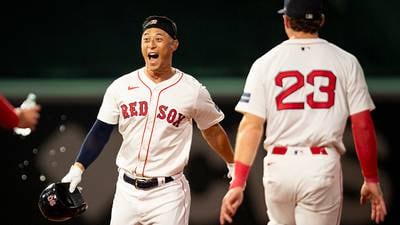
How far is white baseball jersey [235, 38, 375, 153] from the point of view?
181 inches

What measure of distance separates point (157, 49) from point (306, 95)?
53.4 inches

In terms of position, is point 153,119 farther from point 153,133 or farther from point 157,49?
point 157,49

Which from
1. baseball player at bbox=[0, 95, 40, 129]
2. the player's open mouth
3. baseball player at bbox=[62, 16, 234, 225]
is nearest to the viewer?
baseball player at bbox=[0, 95, 40, 129]

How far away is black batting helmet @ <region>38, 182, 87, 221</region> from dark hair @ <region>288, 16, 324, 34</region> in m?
1.87

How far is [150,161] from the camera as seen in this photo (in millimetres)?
5566

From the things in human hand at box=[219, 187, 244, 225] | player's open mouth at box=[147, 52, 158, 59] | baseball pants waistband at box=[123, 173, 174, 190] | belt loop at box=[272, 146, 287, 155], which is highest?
player's open mouth at box=[147, 52, 158, 59]

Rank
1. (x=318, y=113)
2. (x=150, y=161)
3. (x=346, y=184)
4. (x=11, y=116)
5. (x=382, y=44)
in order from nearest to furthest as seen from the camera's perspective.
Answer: (x=318, y=113) < (x=11, y=116) < (x=150, y=161) < (x=346, y=184) < (x=382, y=44)

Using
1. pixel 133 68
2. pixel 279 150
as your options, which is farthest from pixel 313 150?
pixel 133 68

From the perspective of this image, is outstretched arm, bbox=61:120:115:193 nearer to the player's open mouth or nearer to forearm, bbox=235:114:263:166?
the player's open mouth

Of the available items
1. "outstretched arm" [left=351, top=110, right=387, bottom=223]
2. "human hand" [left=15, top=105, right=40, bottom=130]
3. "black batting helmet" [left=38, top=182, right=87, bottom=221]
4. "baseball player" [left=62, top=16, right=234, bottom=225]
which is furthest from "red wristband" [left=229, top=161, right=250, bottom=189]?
"black batting helmet" [left=38, top=182, right=87, bottom=221]

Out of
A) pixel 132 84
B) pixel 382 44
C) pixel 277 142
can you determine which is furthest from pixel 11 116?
pixel 382 44

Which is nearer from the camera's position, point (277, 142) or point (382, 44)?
point (277, 142)

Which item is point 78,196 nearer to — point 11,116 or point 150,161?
point 150,161

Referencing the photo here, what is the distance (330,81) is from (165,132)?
1.32 metres
